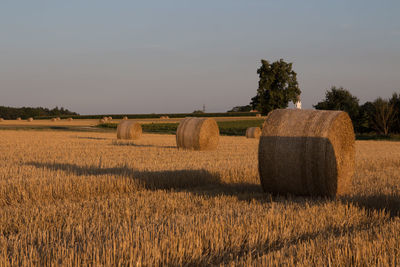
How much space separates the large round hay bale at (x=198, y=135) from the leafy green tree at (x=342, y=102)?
28.5 metres

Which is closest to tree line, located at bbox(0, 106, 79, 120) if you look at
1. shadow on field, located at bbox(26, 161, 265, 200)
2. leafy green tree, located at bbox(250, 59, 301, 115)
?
leafy green tree, located at bbox(250, 59, 301, 115)

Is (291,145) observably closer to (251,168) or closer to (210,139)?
(251,168)

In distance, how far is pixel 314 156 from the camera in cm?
747

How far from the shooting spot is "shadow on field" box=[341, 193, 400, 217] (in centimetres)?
642

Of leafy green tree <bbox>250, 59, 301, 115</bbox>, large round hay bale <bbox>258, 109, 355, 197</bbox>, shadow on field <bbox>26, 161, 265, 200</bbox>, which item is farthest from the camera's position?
leafy green tree <bbox>250, 59, 301, 115</bbox>

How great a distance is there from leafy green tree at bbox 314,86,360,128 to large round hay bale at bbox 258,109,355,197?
1454 inches

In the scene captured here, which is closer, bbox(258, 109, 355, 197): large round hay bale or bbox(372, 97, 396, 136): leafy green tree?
bbox(258, 109, 355, 197): large round hay bale

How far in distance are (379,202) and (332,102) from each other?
1681 inches

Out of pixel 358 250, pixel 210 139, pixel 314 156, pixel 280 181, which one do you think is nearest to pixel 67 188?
pixel 280 181

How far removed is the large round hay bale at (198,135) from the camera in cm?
1752

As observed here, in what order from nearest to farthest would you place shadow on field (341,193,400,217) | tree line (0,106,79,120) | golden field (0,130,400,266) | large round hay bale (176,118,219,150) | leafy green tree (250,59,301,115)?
golden field (0,130,400,266), shadow on field (341,193,400,217), large round hay bale (176,118,219,150), leafy green tree (250,59,301,115), tree line (0,106,79,120)

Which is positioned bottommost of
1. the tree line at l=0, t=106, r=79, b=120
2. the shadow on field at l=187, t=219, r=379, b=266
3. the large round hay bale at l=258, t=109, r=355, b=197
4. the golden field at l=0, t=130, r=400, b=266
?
the shadow on field at l=187, t=219, r=379, b=266

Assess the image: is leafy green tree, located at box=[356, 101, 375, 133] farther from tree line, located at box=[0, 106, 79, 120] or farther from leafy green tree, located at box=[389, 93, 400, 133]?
tree line, located at box=[0, 106, 79, 120]

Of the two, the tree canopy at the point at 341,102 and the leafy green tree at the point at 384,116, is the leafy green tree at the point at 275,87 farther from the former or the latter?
the leafy green tree at the point at 384,116
